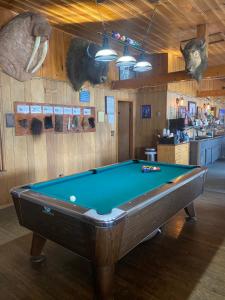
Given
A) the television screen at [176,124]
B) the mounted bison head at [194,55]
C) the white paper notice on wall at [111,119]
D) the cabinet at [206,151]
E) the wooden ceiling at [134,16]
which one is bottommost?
the cabinet at [206,151]

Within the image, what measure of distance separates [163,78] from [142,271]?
3.89 m

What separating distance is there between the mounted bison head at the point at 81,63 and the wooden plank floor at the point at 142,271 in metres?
3.20

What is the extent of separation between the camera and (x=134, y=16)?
373cm

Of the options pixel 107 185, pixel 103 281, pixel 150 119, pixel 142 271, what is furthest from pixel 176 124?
pixel 103 281

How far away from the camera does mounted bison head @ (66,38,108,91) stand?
187 inches

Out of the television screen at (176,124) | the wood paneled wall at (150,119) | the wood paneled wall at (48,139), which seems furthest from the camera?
the wood paneled wall at (150,119)

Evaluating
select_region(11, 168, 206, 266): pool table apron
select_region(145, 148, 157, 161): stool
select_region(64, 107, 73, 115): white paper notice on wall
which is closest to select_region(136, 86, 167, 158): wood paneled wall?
select_region(145, 148, 157, 161): stool

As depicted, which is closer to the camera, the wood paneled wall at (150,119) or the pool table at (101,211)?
the pool table at (101,211)

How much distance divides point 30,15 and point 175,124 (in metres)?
4.65

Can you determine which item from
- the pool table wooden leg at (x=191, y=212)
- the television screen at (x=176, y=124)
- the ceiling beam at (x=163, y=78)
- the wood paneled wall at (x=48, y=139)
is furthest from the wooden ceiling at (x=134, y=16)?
the pool table wooden leg at (x=191, y=212)

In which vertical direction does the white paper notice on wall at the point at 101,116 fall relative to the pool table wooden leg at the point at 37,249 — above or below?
above

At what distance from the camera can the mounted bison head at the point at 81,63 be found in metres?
4.74

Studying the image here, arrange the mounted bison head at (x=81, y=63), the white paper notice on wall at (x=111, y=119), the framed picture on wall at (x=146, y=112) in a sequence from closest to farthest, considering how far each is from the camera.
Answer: the mounted bison head at (x=81, y=63), the white paper notice on wall at (x=111, y=119), the framed picture on wall at (x=146, y=112)

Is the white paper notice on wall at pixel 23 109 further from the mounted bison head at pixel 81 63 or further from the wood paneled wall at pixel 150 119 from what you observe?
the wood paneled wall at pixel 150 119
